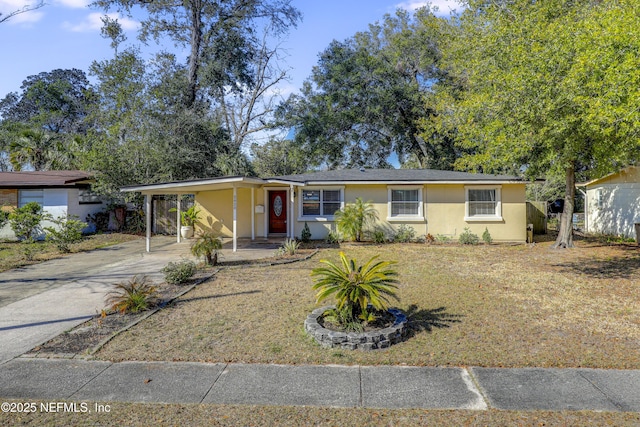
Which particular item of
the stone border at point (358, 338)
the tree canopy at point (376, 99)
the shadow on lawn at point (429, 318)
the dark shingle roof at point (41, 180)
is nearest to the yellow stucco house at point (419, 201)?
the dark shingle roof at point (41, 180)

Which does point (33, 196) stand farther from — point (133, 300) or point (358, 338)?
point (358, 338)

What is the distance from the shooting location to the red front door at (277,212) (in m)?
16.6

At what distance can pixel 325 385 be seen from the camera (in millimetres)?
4223

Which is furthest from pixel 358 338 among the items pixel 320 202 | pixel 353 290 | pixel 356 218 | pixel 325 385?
pixel 320 202

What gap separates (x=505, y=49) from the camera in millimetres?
10445

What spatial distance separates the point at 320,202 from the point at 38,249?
1066cm

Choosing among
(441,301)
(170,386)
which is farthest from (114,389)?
(441,301)

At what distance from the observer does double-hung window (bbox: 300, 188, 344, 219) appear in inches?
632

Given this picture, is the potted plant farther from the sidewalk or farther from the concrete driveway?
the sidewalk

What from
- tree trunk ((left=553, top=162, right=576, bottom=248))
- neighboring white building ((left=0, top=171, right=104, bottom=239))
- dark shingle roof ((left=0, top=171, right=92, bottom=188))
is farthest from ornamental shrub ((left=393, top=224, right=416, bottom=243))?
dark shingle roof ((left=0, top=171, right=92, bottom=188))

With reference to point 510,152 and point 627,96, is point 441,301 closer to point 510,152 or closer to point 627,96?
point 627,96

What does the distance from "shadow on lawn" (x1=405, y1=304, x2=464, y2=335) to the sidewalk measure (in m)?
1.37

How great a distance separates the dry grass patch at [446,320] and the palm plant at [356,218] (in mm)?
4195

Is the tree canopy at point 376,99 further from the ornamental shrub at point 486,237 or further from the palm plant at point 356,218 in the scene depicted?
the palm plant at point 356,218
